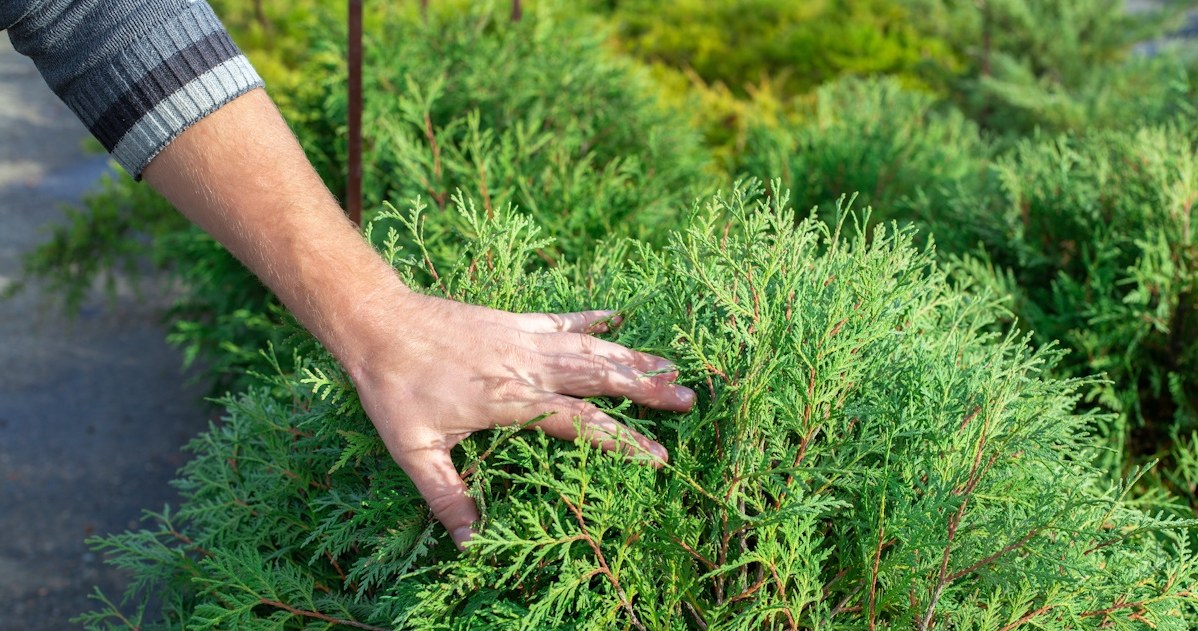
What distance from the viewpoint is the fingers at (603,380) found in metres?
1.56

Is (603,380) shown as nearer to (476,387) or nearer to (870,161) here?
(476,387)

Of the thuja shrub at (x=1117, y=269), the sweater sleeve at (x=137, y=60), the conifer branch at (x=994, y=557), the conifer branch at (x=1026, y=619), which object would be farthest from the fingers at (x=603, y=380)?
the thuja shrub at (x=1117, y=269)

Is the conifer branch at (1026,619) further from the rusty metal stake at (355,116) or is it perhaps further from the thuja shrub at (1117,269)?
the rusty metal stake at (355,116)

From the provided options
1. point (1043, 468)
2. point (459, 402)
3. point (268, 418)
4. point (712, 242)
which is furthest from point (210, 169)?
point (1043, 468)

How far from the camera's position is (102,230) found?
4.57 m

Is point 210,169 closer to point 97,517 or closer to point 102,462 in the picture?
point 97,517

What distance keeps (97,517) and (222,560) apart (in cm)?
277

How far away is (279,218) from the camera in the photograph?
5.51 ft

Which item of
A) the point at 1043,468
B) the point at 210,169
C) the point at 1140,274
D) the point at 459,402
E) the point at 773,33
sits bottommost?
the point at 773,33

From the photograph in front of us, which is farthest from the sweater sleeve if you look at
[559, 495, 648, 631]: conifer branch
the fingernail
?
[559, 495, 648, 631]: conifer branch

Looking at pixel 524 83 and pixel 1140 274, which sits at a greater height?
pixel 524 83

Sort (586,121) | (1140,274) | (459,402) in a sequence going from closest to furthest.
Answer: (459,402)
(1140,274)
(586,121)

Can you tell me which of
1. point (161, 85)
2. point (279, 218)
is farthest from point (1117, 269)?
point (161, 85)

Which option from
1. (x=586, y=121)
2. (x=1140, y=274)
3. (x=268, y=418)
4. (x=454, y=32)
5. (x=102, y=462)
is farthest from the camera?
(x=102, y=462)
